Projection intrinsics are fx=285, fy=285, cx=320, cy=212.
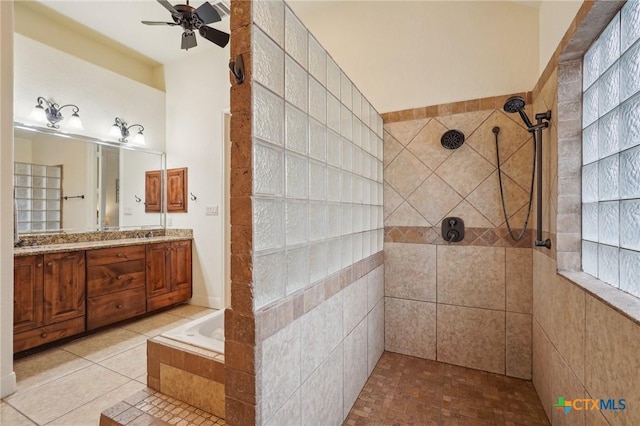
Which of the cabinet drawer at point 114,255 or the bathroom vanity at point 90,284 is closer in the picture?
the bathroom vanity at point 90,284

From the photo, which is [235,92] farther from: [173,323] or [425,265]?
[173,323]

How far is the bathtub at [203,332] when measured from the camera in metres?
1.33

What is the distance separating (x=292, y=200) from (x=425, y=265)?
151cm

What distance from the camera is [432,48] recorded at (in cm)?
219

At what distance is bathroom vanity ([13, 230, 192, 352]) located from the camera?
2250mm

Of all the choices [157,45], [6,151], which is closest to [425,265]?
[6,151]

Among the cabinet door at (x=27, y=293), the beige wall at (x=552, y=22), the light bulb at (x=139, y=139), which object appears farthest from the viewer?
the light bulb at (x=139, y=139)

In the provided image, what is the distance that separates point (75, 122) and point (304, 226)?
3.26 m

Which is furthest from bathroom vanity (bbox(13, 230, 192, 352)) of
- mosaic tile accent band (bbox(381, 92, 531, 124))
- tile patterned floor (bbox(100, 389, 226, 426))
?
mosaic tile accent band (bbox(381, 92, 531, 124))

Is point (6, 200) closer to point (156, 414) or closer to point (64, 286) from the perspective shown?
point (64, 286)

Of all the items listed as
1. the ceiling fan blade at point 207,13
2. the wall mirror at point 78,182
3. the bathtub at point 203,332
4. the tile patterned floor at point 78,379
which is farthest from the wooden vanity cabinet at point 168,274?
the ceiling fan blade at point 207,13

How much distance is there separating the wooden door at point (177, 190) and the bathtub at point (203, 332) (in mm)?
2186

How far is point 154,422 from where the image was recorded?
113 centimetres

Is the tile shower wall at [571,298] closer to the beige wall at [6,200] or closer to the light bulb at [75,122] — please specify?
the beige wall at [6,200]
